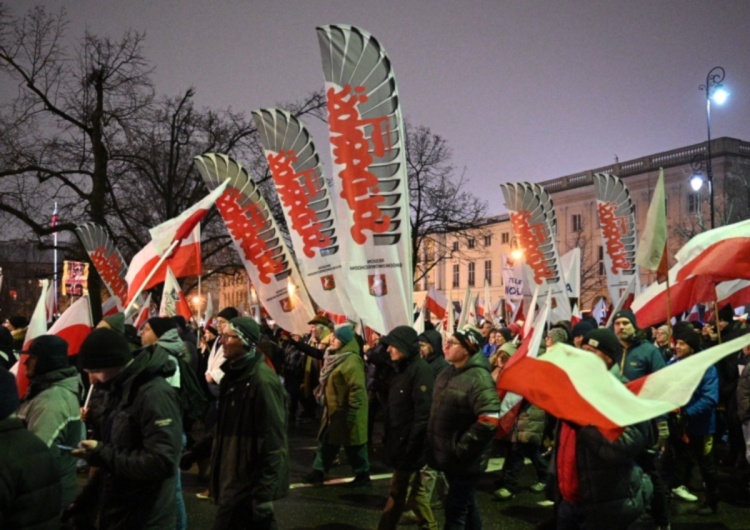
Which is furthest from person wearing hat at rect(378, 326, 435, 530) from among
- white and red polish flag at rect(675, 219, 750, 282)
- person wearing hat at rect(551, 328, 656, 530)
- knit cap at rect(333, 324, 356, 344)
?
white and red polish flag at rect(675, 219, 750, 282)

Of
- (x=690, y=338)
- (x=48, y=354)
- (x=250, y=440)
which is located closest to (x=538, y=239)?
(x=690, y=338)

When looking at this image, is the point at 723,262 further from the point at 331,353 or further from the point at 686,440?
the point at 331,353

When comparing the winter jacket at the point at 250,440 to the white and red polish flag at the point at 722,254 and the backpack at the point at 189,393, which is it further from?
the white and red polish flag at the point at 722,254

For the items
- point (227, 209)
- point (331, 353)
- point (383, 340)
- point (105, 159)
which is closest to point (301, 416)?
point (227, 209)

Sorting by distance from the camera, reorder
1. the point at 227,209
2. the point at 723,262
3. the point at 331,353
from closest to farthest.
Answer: the point at 723,262
the point at 331,353
the point at 227,209

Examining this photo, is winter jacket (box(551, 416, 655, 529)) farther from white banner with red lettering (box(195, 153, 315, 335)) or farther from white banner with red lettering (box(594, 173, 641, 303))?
white banner with red lettering (box(594, 173, 641, 303))

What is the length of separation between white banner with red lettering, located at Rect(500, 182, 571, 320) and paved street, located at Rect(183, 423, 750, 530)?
258 inches

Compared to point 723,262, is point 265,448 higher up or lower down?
lower down

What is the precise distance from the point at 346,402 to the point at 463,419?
3.38 meters

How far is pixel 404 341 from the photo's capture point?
6.71 metres

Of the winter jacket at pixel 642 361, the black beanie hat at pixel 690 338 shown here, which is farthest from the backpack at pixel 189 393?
the black beanie hat at pixel 690 338

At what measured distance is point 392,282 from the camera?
8.13 meters

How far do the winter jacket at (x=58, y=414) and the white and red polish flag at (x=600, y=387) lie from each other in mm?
2458

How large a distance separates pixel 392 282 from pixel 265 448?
385 centimetres
